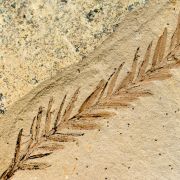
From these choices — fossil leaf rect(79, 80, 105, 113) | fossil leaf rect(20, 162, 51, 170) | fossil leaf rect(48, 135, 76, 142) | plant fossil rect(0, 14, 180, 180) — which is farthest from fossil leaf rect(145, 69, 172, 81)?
fossil leaf rect(20, 162, 51, 170)

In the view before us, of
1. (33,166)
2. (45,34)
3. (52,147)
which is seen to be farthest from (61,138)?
(45,34)

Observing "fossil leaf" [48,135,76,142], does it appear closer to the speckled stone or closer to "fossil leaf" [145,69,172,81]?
the speckled stone

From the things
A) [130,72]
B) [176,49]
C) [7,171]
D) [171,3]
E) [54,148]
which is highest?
[171,3]

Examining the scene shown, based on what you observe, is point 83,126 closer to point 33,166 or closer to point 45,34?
point 33,166

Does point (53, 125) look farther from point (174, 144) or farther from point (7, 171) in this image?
point (174, 144)

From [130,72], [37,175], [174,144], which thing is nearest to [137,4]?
[130,72]

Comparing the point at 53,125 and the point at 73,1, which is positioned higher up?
the point at 73,1

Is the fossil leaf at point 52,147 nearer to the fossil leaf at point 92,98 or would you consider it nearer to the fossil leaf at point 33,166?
the fossil leaf at point 33,166
